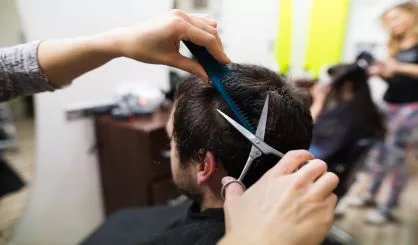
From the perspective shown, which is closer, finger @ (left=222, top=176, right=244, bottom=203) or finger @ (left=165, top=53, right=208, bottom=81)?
finger @ (left=222, top=176, right=244, bottom=203)

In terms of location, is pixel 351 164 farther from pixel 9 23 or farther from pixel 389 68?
pixel 9 23

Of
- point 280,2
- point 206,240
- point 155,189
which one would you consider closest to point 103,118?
point 155,189

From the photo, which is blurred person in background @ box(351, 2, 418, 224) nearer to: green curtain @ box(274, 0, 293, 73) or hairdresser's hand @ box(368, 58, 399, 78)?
hairdresser's hand @ box(368, 58, 399, 78)

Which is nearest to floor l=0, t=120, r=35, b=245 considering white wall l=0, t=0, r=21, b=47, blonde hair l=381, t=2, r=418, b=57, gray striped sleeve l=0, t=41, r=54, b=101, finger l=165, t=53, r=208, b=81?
white wall l=0, t=0, r=21, b=47

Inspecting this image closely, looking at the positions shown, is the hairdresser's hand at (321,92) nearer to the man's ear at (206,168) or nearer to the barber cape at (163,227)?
the barber cape at (163,227)

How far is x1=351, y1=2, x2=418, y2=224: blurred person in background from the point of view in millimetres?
2053

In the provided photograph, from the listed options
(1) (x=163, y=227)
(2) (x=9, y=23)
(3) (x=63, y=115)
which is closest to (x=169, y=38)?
(1) (x=163, y=227)

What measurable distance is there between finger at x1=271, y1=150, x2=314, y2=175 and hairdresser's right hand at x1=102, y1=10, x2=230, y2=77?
246mm

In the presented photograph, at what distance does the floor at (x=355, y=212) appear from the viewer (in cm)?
139

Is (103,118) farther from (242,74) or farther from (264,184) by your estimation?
(264,184)

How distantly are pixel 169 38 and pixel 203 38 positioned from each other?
0.22 feet

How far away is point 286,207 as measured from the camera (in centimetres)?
45

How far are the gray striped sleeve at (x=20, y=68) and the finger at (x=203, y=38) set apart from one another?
1.19 ft

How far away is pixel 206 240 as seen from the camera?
0.72m
